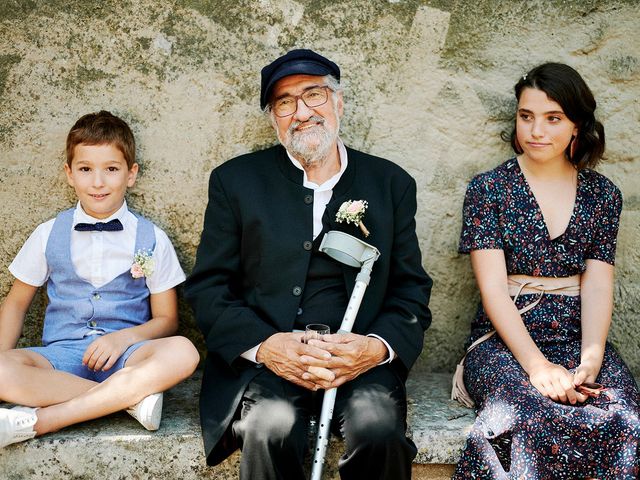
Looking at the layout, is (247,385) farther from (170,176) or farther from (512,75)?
(512,75)

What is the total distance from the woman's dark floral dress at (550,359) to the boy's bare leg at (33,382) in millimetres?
1572

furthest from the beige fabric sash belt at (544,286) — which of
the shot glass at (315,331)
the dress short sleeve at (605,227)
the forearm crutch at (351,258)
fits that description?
the shot glass at (315,331)

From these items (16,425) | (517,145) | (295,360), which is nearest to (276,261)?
(295,360)

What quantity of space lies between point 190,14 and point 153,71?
1.04 feet

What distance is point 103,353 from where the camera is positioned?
3.17 meters

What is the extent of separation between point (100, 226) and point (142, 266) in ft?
0.86

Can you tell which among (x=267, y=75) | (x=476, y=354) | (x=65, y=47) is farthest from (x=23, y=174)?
(x=476, y=354)

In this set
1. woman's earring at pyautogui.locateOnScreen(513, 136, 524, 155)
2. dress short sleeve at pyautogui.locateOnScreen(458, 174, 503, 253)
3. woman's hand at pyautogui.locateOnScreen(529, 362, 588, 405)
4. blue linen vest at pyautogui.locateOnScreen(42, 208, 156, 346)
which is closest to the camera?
woman's hand at pyautogui.locateOnScreen(529, 362, 588, 405)

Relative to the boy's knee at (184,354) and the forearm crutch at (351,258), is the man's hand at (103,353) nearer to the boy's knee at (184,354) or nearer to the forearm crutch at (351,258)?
the boy's knee at (184,354)

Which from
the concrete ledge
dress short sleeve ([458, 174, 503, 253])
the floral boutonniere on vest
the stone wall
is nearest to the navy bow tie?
the floral boutonniere on vest

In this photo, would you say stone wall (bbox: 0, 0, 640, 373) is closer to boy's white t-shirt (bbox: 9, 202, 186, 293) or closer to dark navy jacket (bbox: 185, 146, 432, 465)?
boy's white t-shirt (bbox: 9, 202, 186, 293)

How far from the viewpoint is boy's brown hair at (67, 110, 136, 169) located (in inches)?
134

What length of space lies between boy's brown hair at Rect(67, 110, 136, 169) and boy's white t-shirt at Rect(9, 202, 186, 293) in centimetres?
26

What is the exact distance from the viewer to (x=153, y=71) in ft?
11.9
